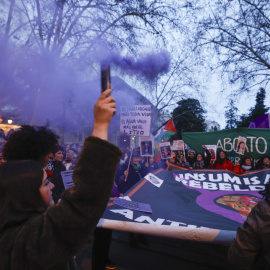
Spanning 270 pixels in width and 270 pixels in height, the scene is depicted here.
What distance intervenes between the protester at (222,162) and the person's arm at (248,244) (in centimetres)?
515

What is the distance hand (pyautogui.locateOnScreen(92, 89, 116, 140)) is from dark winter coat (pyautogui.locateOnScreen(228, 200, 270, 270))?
1.08m

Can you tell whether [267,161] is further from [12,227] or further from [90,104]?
[12,227]

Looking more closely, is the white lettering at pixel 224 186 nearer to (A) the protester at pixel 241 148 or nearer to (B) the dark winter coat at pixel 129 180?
(B) the dark winter coat at pixel 129 180

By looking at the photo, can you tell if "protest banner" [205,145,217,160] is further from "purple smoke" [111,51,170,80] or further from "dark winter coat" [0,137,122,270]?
"dark winter coat" [0,137,122,270]

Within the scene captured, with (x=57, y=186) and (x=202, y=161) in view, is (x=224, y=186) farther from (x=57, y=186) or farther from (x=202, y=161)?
(x=57, y=186)

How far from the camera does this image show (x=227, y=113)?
126 ft

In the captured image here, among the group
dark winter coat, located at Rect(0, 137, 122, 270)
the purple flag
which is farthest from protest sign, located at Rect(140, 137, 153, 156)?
dark winter coat, located at Rect(0, 137, 122, 270)

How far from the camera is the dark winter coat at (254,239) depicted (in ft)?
4.01

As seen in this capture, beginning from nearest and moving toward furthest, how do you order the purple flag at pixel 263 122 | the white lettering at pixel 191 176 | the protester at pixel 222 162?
1. the white lettering at pixel 191 176
2. the protester at pixel 222 162
3. the purple flag at pixel 263 122

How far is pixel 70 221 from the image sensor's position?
2.24 feet

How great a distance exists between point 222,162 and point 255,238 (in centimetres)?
545

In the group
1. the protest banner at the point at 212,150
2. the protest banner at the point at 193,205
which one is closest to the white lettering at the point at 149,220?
the protest banner at the point at 193,205

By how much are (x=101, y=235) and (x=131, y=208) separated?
53 cm

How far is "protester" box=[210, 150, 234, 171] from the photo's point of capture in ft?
20.3
